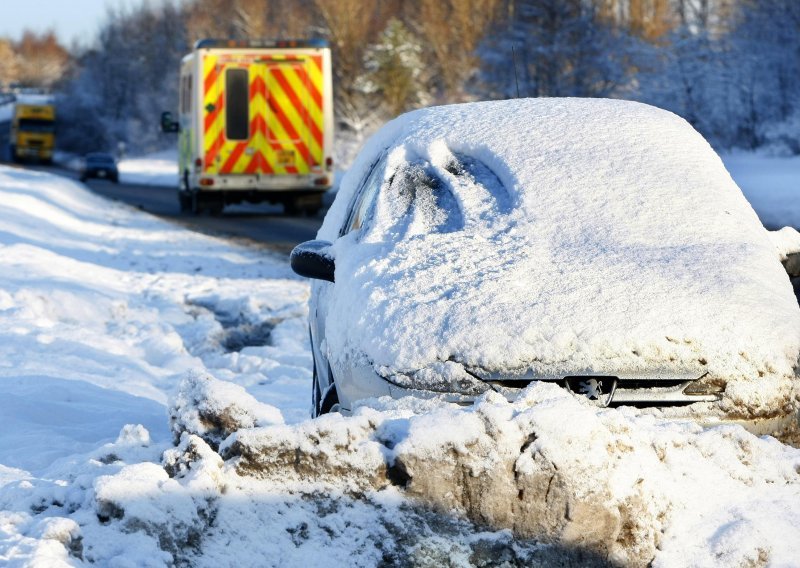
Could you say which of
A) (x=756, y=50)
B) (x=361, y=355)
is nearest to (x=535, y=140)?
(x=361, y=355)

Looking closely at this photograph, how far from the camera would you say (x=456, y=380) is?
4195 mm

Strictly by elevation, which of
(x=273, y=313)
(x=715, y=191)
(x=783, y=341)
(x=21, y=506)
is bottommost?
(x=273, y=313)

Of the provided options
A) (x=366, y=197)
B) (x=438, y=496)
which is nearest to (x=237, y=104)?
(x=366, y=197)

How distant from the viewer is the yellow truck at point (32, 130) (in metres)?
66.8

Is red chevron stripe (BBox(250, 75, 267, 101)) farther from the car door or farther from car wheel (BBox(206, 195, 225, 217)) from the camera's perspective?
the car door

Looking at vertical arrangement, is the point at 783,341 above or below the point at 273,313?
above

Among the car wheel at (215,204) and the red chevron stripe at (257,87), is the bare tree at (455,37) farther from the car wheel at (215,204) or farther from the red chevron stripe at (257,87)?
the red chevron stripe at (257,87)

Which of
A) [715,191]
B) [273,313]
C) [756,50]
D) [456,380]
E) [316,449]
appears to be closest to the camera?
[316,449]

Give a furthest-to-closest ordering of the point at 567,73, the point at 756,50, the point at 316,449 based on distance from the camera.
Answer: the point at 567,73 < the point at 756,50 < the point at 316,449

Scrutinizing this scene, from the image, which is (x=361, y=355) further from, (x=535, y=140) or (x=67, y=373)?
(x=67, y=373)

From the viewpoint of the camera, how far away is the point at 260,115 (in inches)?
840

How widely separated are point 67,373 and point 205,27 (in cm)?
8011

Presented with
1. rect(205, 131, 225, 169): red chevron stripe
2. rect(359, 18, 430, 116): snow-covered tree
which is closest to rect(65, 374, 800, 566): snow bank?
rect(205, 131, 225, 169): red chevron stripe

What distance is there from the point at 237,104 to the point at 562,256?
1711 cm
